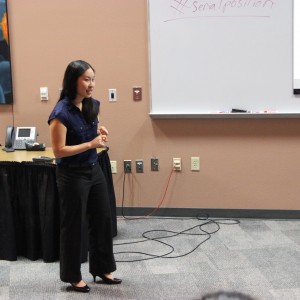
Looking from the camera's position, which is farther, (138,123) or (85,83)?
(138,123)

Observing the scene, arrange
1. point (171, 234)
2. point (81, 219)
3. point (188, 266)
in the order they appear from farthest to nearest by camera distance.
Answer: point (171, 234), point (188, 266), point (81, 219)

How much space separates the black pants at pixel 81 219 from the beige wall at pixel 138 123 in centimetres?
143

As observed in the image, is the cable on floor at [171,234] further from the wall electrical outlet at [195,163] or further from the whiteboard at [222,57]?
the whiteboard at [222,57]

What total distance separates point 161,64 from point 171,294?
6.59ft

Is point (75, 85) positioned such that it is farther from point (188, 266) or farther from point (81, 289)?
point (188, 266)

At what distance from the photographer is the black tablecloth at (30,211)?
305 cm

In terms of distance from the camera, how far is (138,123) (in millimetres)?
4043

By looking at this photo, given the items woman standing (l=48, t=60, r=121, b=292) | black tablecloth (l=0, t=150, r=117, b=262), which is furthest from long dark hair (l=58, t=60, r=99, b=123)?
black tablecloth (l=0, t=150, r=117, b=262)

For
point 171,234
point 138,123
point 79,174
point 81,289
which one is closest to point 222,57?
point 138,123

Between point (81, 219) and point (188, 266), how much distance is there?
2.76 feet

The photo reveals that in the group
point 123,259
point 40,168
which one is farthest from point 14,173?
point 123,259

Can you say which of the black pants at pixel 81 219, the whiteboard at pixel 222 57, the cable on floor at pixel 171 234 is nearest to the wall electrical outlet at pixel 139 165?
the cable on floor at pixel 171 234

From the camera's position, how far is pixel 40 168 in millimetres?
3057

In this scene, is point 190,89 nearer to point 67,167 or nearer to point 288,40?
point 288,40
